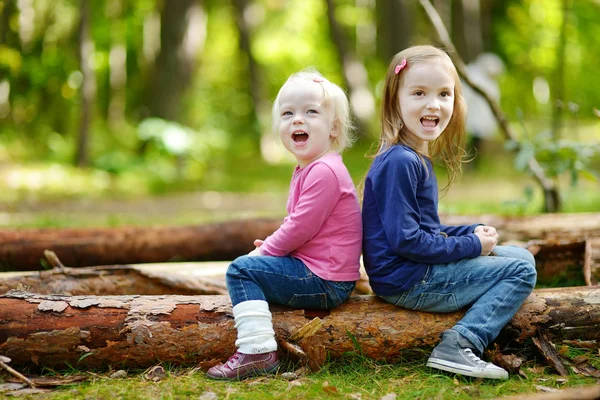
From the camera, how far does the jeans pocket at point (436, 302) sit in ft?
10.4

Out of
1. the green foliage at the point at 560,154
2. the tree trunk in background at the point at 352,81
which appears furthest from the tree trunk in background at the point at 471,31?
the green foliage at the point at 560,154

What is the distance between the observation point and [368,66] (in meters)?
26.3

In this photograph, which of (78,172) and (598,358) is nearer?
(598,358)

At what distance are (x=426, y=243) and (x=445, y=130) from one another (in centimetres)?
77

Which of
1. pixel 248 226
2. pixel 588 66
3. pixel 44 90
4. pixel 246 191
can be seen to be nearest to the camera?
pixel 248 226

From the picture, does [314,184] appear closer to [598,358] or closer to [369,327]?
[369,327]

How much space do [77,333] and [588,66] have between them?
22.6m

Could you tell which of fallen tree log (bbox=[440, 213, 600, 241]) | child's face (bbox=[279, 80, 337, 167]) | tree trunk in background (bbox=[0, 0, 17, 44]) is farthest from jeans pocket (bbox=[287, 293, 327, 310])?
tree trunk in background (bbox=[0, 0, 17, 44])

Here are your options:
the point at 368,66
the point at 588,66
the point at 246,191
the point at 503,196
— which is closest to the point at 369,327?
the point at 503,196

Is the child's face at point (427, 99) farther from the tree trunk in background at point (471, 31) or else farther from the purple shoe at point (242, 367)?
the tree trunk in background at point (471, 31)

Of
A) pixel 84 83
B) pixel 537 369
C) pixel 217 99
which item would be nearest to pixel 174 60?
pixel 84 83

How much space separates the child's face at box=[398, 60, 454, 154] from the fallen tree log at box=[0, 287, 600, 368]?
93 cm

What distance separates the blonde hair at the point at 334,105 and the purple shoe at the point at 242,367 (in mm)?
1162

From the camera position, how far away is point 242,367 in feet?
9.93
